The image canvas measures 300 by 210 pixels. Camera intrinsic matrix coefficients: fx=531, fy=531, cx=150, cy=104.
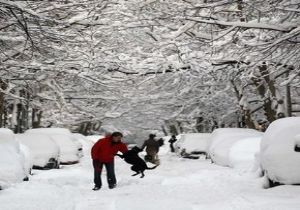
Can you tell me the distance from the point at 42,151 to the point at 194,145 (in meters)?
11.0

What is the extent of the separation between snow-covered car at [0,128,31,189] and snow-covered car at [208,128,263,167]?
6899 mm

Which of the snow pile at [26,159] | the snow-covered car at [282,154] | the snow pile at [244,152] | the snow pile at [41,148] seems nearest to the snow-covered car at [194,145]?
the snow pile at [244,152]

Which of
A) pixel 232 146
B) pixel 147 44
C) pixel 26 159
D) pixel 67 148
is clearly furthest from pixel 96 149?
pixel 67 148

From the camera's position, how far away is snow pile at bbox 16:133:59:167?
730 inches

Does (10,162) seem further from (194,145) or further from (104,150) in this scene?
(194,145)

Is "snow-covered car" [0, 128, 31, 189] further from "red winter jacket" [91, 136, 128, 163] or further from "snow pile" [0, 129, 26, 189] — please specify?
"red winter jacket" [91, 136, 128, 163]

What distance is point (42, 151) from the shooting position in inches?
738

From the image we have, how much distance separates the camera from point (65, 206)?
930 cm

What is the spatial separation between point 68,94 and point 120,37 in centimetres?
620

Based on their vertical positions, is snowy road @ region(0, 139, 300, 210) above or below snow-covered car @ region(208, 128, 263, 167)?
below

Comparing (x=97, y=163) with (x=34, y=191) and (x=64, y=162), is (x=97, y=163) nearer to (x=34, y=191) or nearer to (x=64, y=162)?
(x=34, y=191)

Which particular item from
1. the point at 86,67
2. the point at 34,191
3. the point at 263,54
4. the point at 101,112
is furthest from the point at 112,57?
the point at 101,112

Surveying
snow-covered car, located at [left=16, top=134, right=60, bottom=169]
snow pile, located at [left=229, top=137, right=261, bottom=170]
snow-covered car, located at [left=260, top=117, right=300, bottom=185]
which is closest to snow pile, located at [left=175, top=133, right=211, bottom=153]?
snow pile, located at [left=229, top=137, right=261, bottom=170]

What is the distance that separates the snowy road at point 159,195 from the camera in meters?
9.06
